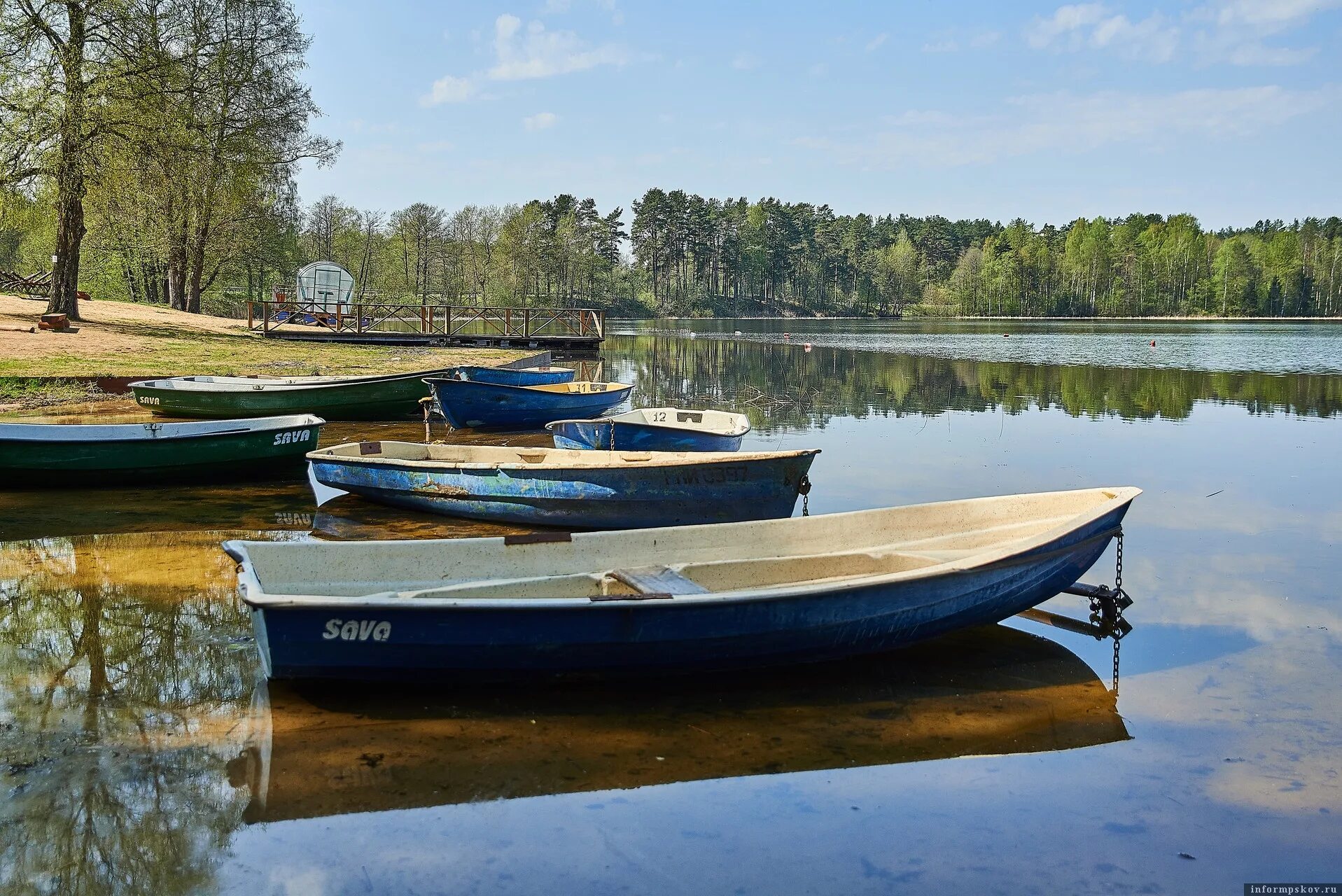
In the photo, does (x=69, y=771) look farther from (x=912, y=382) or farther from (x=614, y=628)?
(x=912, y=382)

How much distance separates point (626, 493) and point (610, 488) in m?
0.17

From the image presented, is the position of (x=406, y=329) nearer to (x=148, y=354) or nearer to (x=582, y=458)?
(x=148, y=354)

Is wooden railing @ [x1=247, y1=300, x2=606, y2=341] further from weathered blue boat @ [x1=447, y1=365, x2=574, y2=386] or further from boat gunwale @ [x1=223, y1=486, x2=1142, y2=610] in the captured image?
boat gunwale @ [x1=223, y1=486, x2=1142, y2=610]

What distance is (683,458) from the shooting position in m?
10.5

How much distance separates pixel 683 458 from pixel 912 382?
65.9 feet

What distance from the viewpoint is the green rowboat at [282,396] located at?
1589 cm

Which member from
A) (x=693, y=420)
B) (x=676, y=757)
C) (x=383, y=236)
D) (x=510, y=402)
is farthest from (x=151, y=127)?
(x=383, y=236)

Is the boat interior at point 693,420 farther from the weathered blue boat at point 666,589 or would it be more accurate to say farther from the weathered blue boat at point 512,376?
the weathered blue boat at point 512,376

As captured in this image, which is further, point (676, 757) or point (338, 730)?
point (338, 730)

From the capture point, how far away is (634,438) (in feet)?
41.2

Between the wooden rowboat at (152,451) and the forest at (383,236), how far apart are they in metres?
15.3

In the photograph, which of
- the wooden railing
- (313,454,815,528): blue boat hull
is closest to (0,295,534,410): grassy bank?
the wooden railing

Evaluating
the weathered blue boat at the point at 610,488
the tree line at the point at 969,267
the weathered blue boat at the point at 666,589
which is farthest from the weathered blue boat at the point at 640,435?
the tree line at the point at 969,267

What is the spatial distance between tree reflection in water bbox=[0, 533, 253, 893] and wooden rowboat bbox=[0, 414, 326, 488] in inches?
96.9
